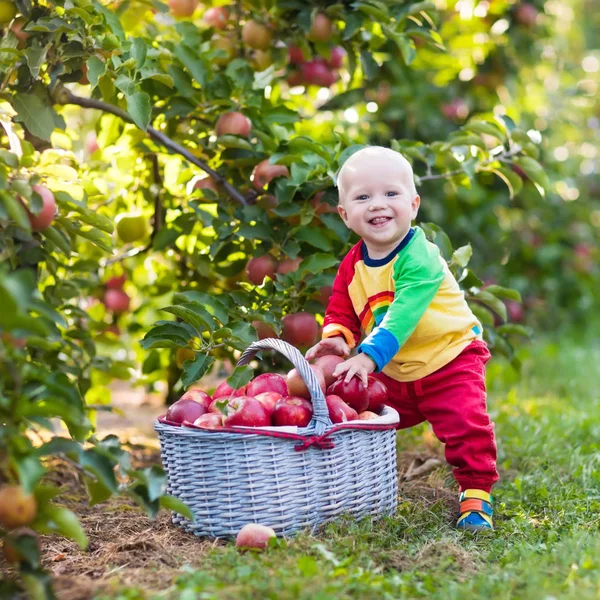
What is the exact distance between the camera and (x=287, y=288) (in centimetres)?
251

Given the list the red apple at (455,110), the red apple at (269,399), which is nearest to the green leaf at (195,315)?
the red apple at (269,399)

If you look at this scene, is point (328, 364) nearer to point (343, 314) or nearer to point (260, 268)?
point (343, 314)

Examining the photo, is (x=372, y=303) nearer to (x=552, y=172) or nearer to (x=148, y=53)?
(x=148, y=53)

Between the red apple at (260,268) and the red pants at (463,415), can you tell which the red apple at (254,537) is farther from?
the red apple at (260,268)

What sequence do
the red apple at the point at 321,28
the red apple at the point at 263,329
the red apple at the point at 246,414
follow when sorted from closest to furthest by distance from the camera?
the red apple at the point at 246,414 < the red apple at the point at 263,329 < the red apple at the point at 321,28

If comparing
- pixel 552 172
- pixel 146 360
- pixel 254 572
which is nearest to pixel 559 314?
pixel 552 172

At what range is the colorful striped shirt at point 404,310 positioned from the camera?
2.09 meters

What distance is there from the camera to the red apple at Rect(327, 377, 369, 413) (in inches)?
83.4

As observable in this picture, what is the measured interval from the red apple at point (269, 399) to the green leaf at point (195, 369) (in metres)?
0.22

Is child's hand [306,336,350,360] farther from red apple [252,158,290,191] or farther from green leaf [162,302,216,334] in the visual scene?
red apple [252,158,290,191]

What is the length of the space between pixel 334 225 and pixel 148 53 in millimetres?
751

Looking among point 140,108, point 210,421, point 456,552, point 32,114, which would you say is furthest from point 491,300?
point 32,114

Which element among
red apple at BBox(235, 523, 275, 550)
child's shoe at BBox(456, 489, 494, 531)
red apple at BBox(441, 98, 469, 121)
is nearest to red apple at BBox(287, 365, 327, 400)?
red apple at BBox(235, 523, 275, 550)

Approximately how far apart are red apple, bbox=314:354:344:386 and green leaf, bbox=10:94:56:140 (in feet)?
3.32
